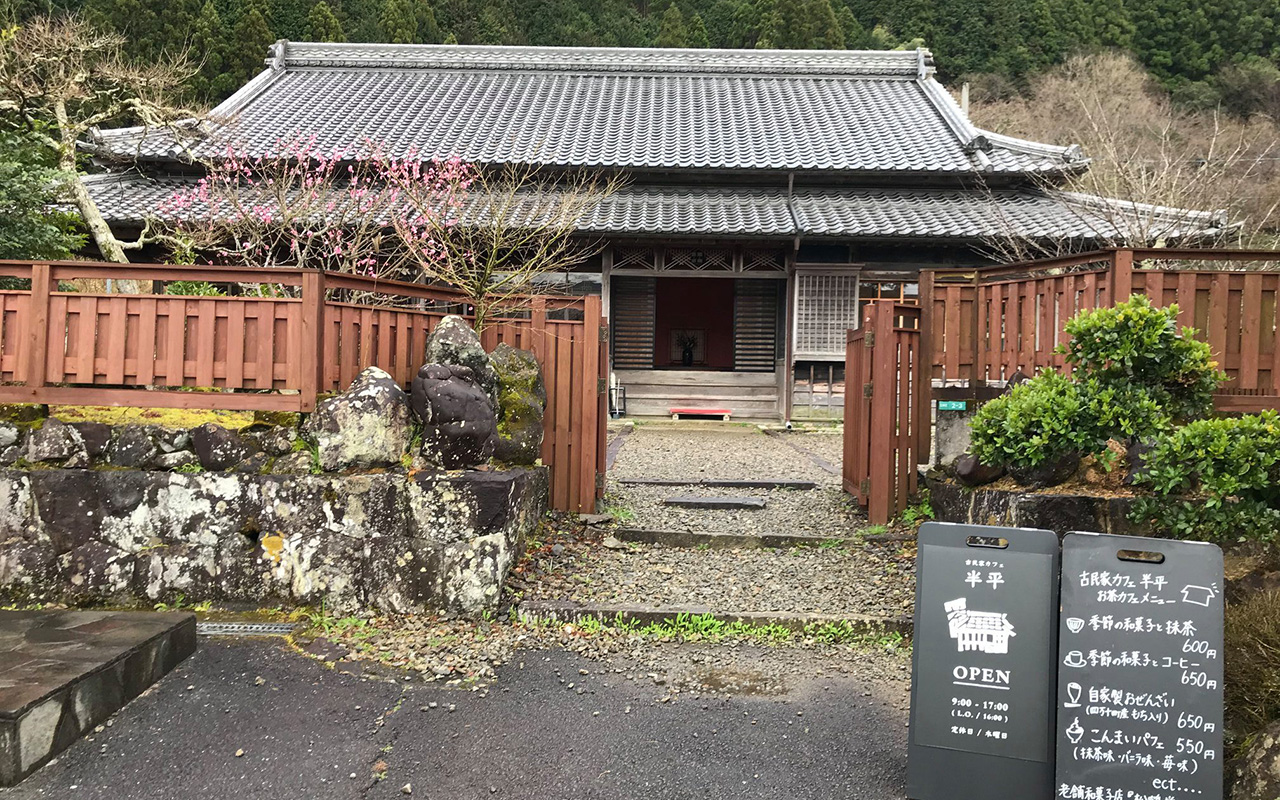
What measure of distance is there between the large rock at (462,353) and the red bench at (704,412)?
922cm

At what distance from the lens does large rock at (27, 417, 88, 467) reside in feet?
14.5

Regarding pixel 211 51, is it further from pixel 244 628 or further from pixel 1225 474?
pixel 1225 474

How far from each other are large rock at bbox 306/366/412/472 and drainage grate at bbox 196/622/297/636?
0.85 metres

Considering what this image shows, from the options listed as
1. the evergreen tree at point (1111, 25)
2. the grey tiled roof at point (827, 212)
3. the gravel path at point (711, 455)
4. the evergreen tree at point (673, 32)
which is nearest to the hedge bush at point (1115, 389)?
the gravel path at point (711, 455)

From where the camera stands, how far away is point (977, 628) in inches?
109

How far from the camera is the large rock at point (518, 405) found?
4.85 m

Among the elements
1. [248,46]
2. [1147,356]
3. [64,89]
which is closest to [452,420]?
[1147,356]

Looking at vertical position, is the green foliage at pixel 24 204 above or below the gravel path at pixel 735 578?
above

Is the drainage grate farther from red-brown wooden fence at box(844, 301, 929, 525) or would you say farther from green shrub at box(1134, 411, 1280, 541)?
green shrub at box(1134, 411, 1280, 541)

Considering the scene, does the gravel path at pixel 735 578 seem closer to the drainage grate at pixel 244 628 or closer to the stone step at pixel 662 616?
the stone step at pixel 662 616

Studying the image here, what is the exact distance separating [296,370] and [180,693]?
1.73 metres

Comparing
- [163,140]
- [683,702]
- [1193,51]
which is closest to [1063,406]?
[683,702]

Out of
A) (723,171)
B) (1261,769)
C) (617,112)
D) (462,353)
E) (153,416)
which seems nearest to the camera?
(1261,769)

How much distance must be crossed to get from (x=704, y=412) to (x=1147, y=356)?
393 inches
